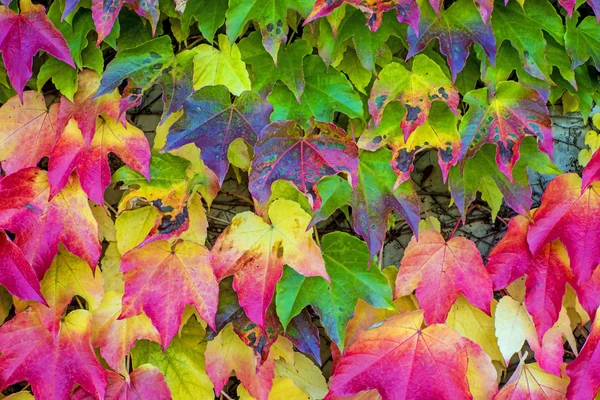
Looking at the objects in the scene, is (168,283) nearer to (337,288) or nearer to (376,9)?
(337,288)

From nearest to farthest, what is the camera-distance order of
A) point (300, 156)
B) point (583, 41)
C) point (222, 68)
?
point (300, 156), point (222, 68), point (583, 41)

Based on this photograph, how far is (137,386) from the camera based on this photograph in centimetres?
127

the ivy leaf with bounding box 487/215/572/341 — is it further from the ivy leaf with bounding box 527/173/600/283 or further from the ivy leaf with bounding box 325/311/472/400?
the ivy leaf with bounding box 325/311/472/400

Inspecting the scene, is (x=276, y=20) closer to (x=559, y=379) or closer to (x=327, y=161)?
(x=327, y=161)

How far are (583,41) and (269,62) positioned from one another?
76cm

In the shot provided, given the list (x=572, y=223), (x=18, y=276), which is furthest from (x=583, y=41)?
(x=18, y=276)

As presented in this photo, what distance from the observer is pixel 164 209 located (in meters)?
1.19

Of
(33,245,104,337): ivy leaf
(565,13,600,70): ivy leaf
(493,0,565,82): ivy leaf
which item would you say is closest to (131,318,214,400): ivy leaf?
(33,245,104,337): ivy leaf

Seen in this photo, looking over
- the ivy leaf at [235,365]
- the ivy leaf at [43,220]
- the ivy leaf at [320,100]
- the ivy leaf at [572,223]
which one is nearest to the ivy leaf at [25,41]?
the ivy leaf at [43,220]

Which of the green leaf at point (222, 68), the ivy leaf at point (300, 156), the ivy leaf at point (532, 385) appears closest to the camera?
the ivy leaf at point (300, 156)

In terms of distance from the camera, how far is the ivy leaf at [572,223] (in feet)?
4.00

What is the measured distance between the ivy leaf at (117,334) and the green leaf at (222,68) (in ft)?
1.81

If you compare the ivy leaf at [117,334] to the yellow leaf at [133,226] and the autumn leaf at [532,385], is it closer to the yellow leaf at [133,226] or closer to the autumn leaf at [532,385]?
the yellow leaf at [133,226]

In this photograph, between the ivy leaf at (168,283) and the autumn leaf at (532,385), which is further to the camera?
the autumn leaf at (532,385)
